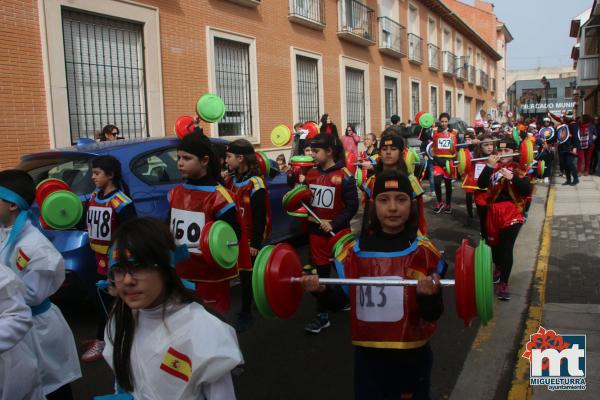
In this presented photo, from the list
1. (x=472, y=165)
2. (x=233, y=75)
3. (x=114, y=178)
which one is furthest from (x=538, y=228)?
(x=233, y=75)

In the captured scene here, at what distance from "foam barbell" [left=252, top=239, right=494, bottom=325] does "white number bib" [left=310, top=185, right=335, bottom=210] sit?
2397 millimetres

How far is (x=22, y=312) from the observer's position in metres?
2.16

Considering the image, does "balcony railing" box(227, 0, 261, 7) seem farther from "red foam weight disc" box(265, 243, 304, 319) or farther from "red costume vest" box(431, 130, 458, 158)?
"red foam weight disc" box(265, 243, 304, 319)

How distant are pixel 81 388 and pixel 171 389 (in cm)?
252

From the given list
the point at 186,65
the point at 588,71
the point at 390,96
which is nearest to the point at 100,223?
the point at 186,65

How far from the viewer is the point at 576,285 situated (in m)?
5.67

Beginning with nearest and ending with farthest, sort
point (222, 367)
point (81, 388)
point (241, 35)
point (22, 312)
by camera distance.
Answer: point (222, 367) → point (22, 312) → point (81, 388) → point (241, 35)

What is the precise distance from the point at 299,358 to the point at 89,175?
2.52 metres

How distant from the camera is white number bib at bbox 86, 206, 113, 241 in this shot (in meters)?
4.24

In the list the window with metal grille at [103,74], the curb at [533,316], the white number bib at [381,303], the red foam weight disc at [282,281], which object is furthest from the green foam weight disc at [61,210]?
the window with metal grille at [103,74]

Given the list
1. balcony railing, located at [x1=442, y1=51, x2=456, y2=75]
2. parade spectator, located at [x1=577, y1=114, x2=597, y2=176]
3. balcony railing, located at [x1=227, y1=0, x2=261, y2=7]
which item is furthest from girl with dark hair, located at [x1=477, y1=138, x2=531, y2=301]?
balcony railing, located at [x1=442, y1=51, x2=456, y2=75]

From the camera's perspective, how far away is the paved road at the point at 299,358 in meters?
3.77

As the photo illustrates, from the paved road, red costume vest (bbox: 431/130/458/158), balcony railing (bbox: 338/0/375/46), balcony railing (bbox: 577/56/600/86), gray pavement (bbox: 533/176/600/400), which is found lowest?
the paved road

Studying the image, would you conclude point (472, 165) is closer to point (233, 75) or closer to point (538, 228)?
point (538, 228)
